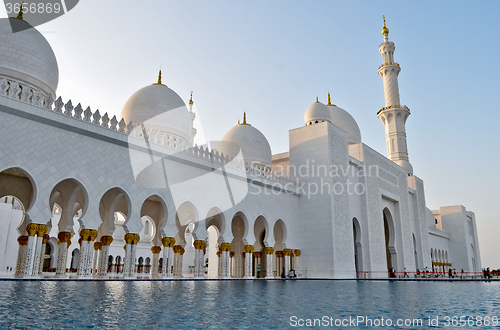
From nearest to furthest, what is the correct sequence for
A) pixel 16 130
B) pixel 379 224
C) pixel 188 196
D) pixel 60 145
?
pixel 16 130, pixel 60 145, pixel 188 196, pixel 379 224

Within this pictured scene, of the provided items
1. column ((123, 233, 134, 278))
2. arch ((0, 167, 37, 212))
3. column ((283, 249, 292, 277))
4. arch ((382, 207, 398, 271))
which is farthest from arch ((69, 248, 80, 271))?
arch ((382, 207, 398, 271))

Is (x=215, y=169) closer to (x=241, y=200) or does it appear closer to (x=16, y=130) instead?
(x=241, y=200)

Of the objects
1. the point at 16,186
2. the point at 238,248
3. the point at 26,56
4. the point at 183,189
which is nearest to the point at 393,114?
the point at 238,248

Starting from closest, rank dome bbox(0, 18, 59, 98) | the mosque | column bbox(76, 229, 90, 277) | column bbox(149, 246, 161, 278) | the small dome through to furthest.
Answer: the mosque → column bbox(76, 229, 90, 277) → dome bbox(0, 18, 59, 98) → column bbox(149, 246, 161, 278) → the small dome

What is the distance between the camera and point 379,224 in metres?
15.7

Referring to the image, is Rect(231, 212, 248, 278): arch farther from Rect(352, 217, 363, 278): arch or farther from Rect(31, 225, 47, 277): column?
Rect(31, 225, 47, 277): column

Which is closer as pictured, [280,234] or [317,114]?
[280,234]

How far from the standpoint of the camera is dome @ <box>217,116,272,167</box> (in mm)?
15609

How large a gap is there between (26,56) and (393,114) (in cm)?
1682

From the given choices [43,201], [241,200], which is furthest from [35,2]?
[241,200]

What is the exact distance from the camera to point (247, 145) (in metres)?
15.7

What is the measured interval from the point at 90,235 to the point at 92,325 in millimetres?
6012

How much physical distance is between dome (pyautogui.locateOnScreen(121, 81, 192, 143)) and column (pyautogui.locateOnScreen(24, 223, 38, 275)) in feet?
18.9

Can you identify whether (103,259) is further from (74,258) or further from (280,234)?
(74,258)
